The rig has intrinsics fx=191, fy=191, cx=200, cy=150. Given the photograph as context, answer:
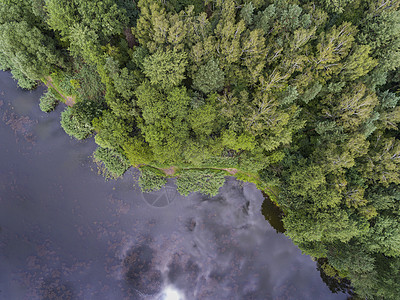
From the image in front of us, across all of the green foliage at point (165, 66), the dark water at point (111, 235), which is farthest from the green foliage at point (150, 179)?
the green foliage at point (165, 66)

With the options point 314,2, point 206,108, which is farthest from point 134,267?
point 314,2

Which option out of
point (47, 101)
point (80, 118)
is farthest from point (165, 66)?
point (47, 101)

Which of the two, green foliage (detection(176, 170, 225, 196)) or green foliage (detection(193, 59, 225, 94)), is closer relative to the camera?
green foliage (detection(193, 59, 225, 94))

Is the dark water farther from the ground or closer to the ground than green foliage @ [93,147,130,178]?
closer to the ground

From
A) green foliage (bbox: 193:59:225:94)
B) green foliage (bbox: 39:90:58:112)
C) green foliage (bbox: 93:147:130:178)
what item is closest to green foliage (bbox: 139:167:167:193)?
green foliage (bbox: 93:147:130:178)

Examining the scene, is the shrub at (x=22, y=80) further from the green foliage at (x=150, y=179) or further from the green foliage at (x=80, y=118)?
the green foliage at (x=150, y=179)

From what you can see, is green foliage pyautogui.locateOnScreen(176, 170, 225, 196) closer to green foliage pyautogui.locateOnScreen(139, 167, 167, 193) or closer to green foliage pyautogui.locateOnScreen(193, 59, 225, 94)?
green foliage pyautogui.locateOnScreen(139, 167, 167, 193)

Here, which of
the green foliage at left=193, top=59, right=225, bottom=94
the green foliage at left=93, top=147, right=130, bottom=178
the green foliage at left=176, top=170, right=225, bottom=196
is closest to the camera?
the green foliage at left=193, top=59, right=225, bottom=94

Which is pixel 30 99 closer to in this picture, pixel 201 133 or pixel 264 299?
pixel 201 133
